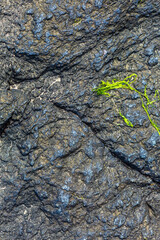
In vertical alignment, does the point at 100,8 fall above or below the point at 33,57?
above

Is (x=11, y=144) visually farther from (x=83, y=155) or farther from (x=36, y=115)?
(x=83, y=155)

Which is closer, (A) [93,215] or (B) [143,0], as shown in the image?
(A) [93,215]

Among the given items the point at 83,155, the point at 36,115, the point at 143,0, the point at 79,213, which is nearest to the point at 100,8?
the point at 143,0

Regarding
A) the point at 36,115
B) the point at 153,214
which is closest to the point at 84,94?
the point at 36,115

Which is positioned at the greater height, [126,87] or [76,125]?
[126,87]

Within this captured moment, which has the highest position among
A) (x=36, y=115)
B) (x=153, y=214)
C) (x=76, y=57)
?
(x=76, y=57)

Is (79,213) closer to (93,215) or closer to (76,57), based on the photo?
(93,215)
